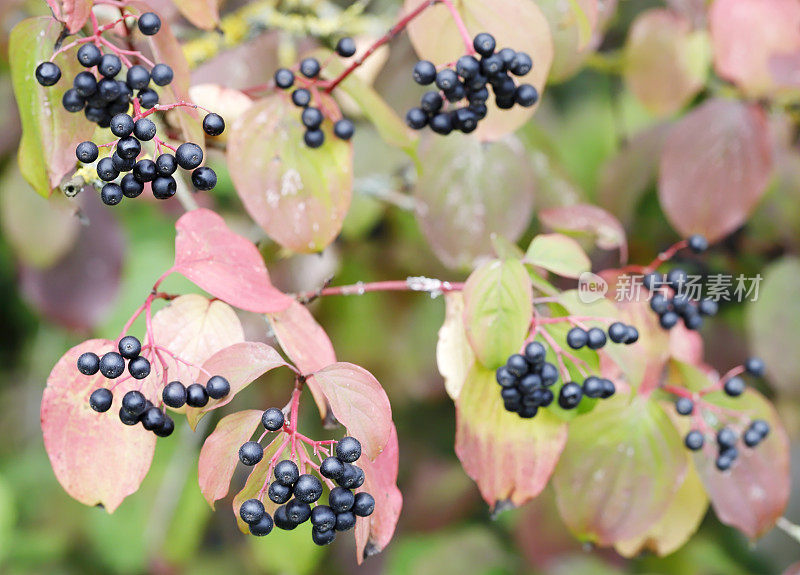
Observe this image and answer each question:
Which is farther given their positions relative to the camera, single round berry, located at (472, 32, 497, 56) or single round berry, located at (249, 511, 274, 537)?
single round berry, located at (472, 32, 497, 56)

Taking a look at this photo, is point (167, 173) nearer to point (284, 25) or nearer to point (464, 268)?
point (464, 268)

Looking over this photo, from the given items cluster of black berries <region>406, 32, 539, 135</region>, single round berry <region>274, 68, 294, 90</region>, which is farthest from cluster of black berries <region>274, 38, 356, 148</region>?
cluster of black berries <region>406, 32, 539, 135</region>

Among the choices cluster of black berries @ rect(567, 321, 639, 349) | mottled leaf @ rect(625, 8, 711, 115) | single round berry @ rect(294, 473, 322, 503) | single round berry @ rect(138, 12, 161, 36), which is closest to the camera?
single round berry @ rect(294, 473, 322, 503)

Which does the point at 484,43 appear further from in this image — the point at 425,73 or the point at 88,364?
the point at 88,364

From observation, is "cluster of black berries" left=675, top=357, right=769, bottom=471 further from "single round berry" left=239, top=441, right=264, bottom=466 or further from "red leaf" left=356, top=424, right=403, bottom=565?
"single round berry" left=239, top=441, right=264, bottom=466

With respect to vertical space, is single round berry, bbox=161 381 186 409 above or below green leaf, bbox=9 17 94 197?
below
